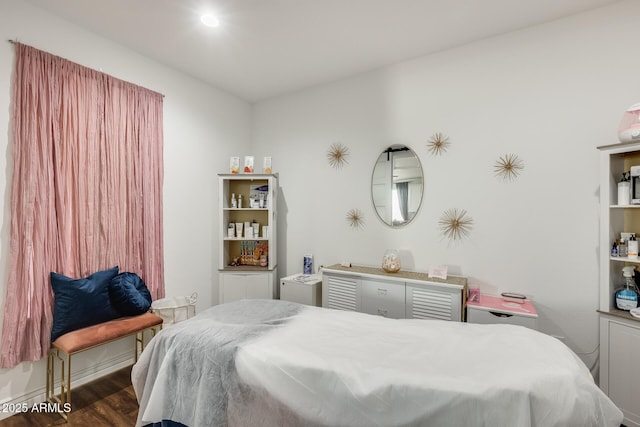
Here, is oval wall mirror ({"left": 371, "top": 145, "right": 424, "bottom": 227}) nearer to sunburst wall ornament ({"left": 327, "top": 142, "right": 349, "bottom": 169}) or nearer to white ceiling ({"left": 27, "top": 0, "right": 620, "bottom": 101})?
sunburst wall ornament ({"left": 327, "top": 142, "right": 349, "bottom": 169})

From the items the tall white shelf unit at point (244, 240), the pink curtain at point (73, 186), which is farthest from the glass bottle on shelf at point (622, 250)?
the pink curtain at point (73, 186)

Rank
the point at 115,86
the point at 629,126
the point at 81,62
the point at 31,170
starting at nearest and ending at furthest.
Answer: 1. the point at 629,126
2. the point at 31,170
3. the point at 81,62
4. the point at 115,86

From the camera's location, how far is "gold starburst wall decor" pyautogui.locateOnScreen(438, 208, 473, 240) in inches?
101

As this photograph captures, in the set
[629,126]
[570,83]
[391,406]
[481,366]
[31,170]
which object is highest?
[570,83]

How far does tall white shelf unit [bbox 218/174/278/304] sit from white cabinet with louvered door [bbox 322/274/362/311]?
734 millimetres

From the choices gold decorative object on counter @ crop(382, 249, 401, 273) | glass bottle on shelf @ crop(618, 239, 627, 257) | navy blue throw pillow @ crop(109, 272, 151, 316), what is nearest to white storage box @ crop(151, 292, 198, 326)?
navy blue throw pillow @ crop(109, 272, 151, 316)

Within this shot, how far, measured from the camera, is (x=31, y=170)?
2.02 meters

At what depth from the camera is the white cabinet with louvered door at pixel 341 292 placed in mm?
2707

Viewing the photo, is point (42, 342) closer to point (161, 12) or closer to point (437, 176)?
point (161, 12)

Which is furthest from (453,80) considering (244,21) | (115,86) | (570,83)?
(115,86)

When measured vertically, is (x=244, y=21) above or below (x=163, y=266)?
above

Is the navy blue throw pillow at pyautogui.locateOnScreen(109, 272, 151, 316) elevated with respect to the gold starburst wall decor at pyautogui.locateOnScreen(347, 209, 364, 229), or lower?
lower

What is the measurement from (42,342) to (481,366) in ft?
9.06

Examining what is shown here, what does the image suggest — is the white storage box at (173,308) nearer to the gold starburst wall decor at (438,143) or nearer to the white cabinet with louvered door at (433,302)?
the white cabinet with louvered door at (433,302)
